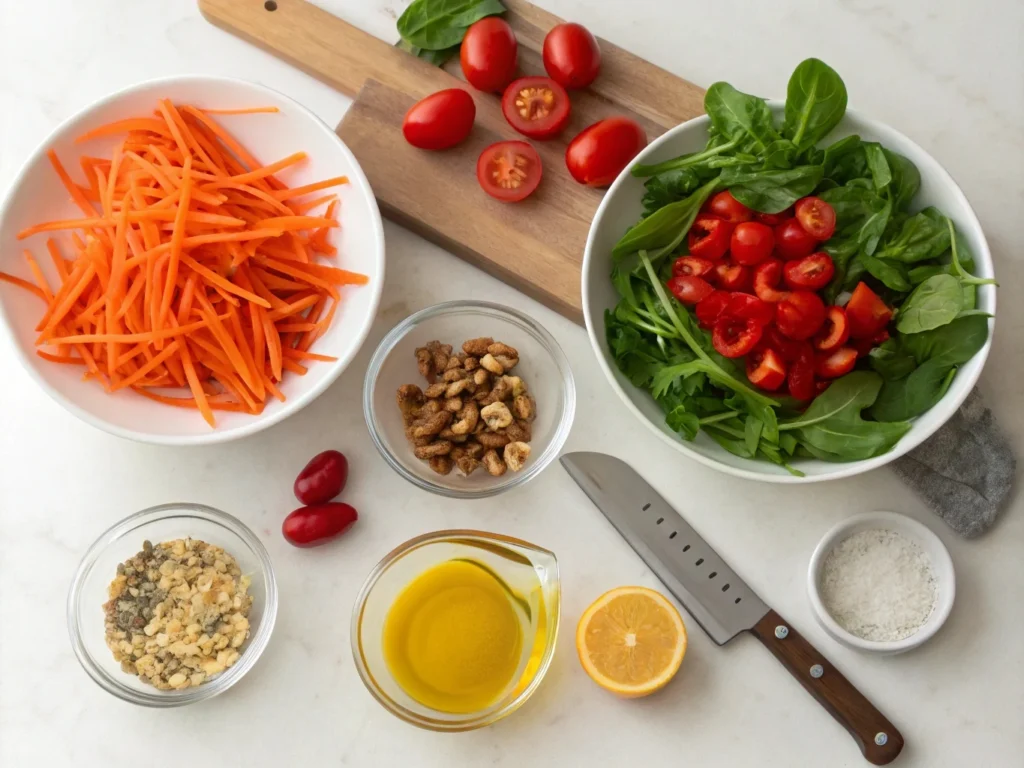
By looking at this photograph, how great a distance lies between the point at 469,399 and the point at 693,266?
0.46 metres

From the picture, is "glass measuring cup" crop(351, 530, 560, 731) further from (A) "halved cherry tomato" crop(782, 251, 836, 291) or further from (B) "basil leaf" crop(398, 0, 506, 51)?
(B) "basil leaf" crop(398, 0, 506, 51)

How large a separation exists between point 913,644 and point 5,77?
2058mm

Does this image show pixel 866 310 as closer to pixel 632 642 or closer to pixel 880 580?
pixel 880 580

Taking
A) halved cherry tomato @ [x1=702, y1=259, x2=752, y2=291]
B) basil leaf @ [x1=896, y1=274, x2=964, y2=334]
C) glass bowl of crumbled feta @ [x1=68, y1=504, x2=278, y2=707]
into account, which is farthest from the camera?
glass bowl of crumbled feta @ [x1=68, y1=504, x2=278, y2=707]

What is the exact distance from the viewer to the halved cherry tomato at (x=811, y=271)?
1437mm

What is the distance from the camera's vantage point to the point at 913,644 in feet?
5.07

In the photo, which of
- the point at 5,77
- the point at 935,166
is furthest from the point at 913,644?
the point at 5,77

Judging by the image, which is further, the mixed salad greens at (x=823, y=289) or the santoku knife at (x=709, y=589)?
the santoku knife at (x=709, y=589)

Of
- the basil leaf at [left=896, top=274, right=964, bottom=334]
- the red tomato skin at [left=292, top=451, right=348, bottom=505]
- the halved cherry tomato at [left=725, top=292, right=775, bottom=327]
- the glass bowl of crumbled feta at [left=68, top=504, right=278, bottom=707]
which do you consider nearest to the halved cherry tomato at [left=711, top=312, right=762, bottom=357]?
the halved cherry tomato at [left=725, top=292, right=775, bottom=327]

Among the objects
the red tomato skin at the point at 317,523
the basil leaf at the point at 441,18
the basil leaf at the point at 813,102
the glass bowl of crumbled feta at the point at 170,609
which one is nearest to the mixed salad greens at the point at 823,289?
the basil leaf at the point at 813,102

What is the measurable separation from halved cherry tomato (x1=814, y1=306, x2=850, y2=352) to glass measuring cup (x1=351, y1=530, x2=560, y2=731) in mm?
579

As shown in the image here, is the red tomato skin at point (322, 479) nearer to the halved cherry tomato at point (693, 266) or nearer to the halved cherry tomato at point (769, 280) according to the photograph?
the halved cherry tomato at point (693, 266)

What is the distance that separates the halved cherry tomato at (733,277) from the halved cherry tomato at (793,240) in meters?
0.07

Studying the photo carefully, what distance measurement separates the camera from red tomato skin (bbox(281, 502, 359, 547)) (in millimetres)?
1599
